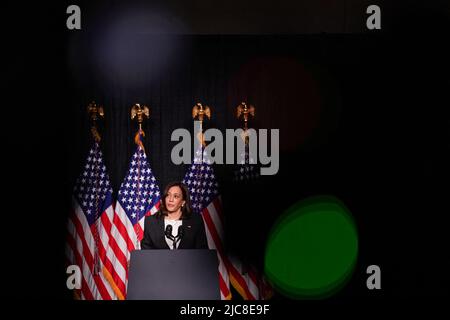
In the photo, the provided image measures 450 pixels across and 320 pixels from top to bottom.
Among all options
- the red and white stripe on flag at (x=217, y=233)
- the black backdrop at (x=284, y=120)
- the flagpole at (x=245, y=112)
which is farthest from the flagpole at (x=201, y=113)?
the red and white stripe on flag at (x=217, y=233)

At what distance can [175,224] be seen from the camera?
539 centimetres

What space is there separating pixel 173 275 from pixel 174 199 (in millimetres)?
2348

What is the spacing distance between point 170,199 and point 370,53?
105 inches

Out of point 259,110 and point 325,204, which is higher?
point 259,110

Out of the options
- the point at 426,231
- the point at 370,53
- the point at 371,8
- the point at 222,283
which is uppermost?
the point at 371,8

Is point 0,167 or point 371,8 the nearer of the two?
point 0,167

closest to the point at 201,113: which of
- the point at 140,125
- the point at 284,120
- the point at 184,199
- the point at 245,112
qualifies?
the point at 245,112

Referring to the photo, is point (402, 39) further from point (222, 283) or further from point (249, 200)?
point (222, 283)

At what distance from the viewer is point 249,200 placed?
19.2 ft

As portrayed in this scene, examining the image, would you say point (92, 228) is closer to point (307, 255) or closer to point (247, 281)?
point (247, 281)

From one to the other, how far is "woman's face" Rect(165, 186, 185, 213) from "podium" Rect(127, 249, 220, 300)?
228 cm

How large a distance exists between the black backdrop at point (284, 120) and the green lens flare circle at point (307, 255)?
13 centimetres

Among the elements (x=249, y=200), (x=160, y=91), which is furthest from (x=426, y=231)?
(x=160, y=91)

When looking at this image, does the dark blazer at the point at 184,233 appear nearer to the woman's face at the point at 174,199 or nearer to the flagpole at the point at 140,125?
the woman's face at the point at 174,199
